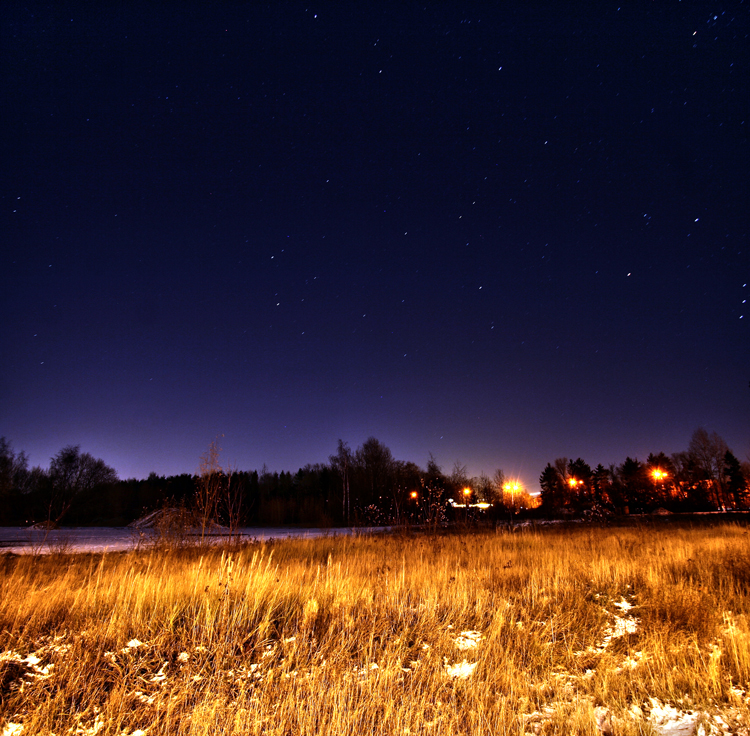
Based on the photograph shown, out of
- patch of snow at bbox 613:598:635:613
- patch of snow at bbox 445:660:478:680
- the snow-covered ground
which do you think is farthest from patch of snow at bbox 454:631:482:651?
the snow-covered ground

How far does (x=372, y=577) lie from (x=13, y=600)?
177 inches

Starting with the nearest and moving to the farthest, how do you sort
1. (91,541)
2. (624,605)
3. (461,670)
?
(461,670) < (624,605) < (91,541)

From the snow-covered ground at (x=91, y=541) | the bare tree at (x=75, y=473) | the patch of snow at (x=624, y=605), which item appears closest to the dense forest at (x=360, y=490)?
the bare tree at (x=75, y=473)

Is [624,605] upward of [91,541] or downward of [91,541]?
upward

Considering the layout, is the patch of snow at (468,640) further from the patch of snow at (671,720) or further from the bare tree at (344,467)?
the bare tree at (344,467)

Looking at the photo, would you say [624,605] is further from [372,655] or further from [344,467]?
[344,467]

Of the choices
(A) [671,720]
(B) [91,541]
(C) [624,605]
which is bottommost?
(B) [91,541]

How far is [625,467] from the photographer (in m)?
80.6

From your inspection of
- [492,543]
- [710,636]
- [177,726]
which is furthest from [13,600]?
[492,543]

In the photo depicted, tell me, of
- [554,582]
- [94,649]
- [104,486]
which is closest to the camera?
[94,649]

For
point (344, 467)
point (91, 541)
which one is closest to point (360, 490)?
point (344, 467)

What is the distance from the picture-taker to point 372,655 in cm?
402

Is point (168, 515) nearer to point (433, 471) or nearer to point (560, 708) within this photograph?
point (560, 708)

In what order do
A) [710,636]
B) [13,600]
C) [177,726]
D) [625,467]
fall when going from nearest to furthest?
[177,726] → [710,636] → [13,600] → [625,467]
